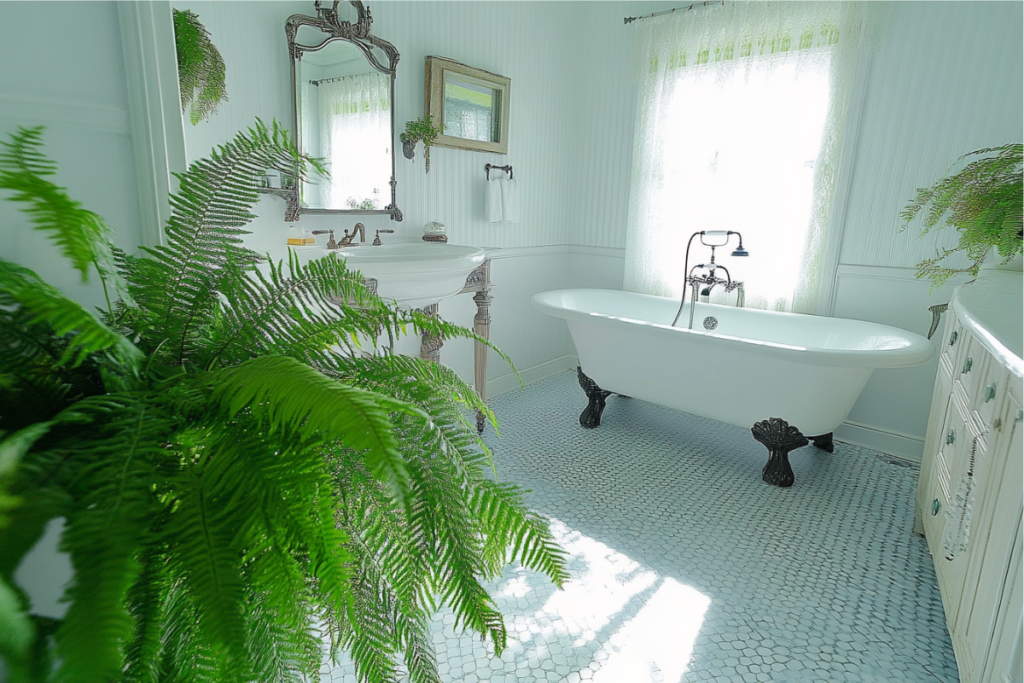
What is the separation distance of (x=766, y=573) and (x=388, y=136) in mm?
2280

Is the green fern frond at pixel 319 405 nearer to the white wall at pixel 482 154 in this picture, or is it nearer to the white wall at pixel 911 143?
the white wall at pixel 482 154

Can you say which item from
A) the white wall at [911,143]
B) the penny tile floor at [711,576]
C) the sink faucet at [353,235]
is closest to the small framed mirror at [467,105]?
the sink faucet at [353,235]

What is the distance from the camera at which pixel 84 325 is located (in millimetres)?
471

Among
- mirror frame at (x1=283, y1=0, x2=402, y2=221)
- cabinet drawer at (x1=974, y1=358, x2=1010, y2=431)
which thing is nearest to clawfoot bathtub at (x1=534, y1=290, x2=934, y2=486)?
cabinet drawer at (x1=974, y1=358, x2=1010, y2=431)

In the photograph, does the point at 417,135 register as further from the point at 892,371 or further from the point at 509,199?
the point at 892,371

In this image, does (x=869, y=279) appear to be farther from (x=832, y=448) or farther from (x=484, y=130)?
(x=484, y=130)

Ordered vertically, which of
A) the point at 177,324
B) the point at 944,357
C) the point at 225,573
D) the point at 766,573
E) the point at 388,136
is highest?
the point at 388,136

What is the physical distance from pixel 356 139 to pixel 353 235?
1.36ft

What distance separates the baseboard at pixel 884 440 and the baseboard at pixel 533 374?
172 centimetres

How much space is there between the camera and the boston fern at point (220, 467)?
416 mm

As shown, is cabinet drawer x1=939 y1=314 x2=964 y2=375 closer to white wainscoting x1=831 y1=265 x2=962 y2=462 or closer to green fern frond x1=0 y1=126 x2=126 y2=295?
white wainscoting x1=831 y1=265 x2=962 y2=462

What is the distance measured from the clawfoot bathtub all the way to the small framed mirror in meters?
0.91

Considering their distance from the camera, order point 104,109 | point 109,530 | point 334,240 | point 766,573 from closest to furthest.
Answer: point 109,530, point 104,109, point 766,573, point 334,240

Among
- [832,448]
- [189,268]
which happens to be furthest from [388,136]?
[832,448]
